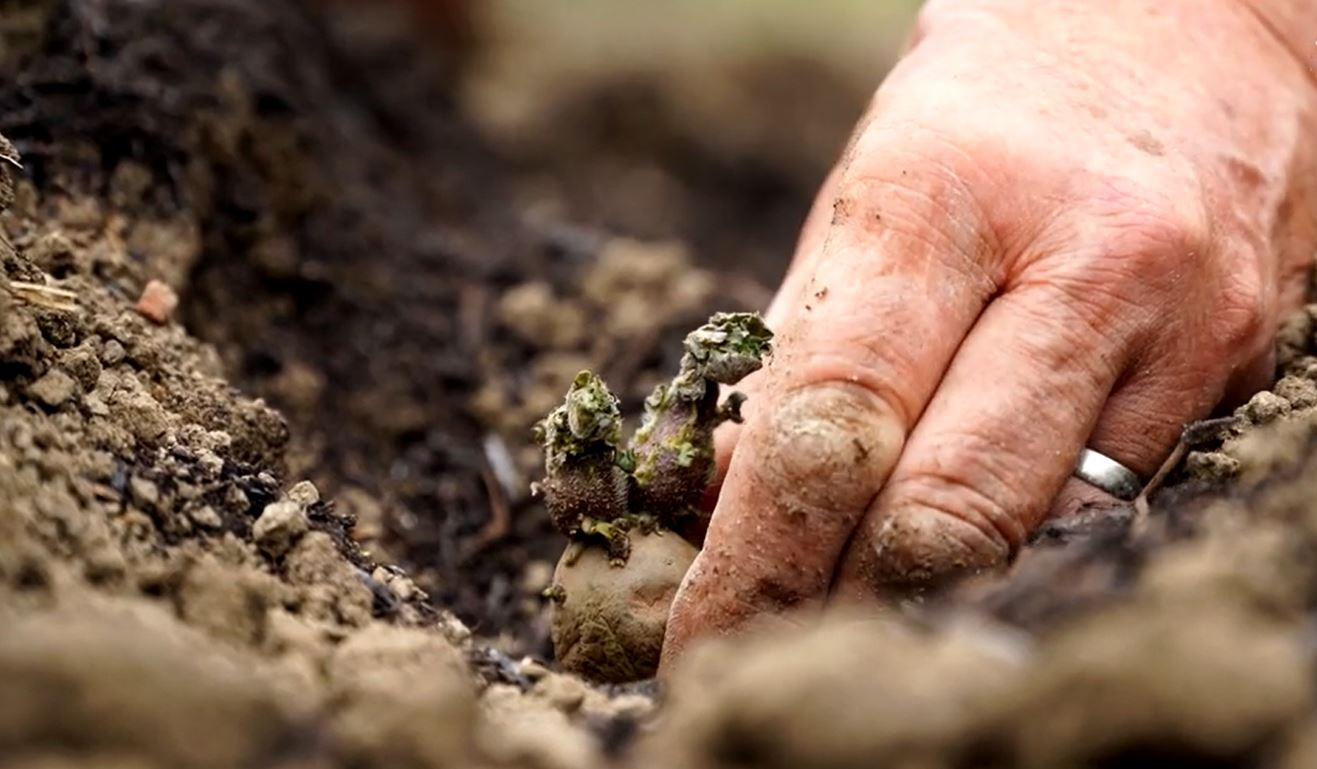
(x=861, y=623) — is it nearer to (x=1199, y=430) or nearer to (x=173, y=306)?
(x=1199, y=430)

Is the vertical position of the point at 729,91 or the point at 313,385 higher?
the point at 729,91

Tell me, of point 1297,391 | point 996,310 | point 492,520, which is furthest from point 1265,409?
point 492,520

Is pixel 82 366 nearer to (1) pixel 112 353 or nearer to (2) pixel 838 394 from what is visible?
(1) pixel 112 353

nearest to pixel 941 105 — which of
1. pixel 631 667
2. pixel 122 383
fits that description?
pixel 631 667

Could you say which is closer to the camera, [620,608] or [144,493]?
[144,493]

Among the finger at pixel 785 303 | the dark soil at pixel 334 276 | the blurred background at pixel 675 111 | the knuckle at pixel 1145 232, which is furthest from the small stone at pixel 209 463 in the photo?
the blurred background at pixel 675 111

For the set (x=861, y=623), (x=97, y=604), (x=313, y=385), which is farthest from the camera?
(x=313, y=385)

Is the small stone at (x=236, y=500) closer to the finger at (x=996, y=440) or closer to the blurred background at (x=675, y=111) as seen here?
the finger at (x=996, y=440)

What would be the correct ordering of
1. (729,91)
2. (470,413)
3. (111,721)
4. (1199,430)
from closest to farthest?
(111,721)
(1199,430)
(470,413)
(729,91)

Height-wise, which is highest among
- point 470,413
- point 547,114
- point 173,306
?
point 547,114
